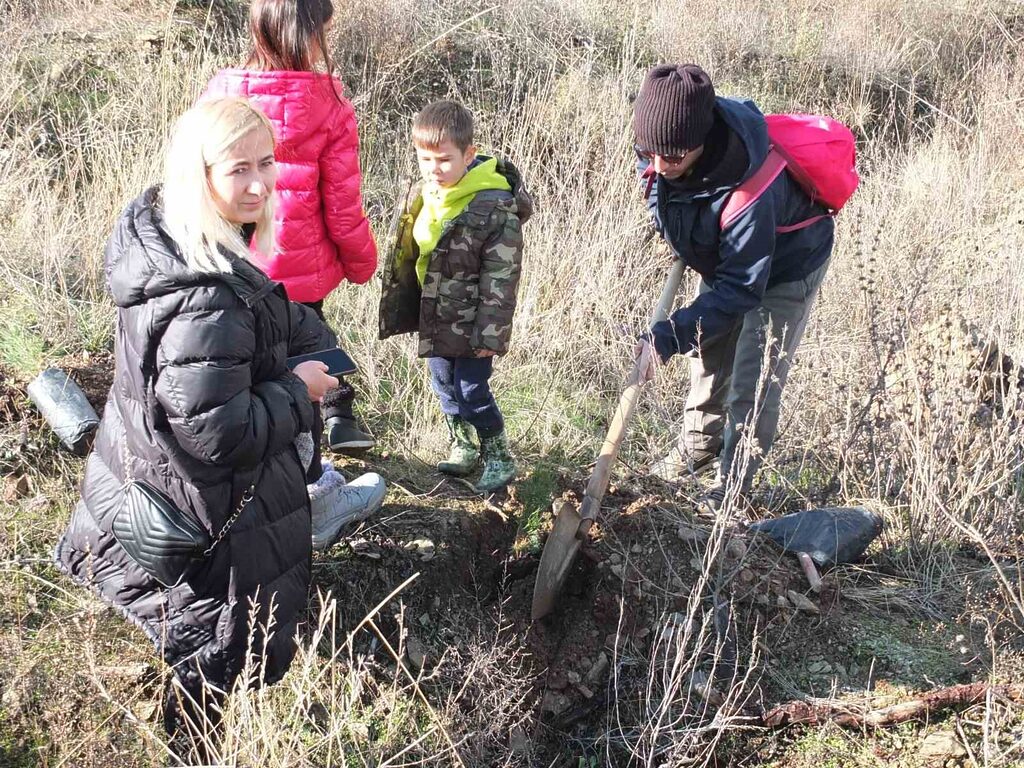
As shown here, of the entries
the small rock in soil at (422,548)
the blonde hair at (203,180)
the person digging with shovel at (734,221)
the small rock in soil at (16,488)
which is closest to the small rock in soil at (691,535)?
the person digging with shovel at (734,221)

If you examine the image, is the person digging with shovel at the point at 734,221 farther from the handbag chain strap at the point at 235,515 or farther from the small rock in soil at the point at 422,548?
the handbag chain strap at the point at 235,515

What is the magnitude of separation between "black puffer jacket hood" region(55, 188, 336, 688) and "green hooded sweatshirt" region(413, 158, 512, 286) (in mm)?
765

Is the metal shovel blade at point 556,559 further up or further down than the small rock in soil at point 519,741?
further up

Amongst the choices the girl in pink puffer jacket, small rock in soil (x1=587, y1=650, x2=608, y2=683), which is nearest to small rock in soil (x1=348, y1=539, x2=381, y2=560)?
small rock in soil (x1=587, y1=650, x2=608, y2=683)

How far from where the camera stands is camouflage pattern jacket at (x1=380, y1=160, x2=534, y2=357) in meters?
3.02

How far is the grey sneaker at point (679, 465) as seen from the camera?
370cm

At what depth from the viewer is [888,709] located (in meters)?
2.71

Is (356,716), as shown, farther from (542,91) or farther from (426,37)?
(426,37)

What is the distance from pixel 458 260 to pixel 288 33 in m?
0.91

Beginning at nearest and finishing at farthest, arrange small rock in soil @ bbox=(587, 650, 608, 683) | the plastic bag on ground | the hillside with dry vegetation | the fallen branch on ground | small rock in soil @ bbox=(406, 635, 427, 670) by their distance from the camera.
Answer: the hillside with dry vegetation → the fallen branch on ground → small rock in soil @ bbox=(406, 635, 427, 670) → small rock in soil @ bbox=(587, 650, 608, 683) → the plastic bag on ground

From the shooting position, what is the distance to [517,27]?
276 inches

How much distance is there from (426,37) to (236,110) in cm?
513

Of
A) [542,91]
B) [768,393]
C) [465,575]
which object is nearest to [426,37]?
[542,91]

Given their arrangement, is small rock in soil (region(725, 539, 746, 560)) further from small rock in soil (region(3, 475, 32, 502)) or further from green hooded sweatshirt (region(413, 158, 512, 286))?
small rock in soil (region(3, 475, 32, 502))
